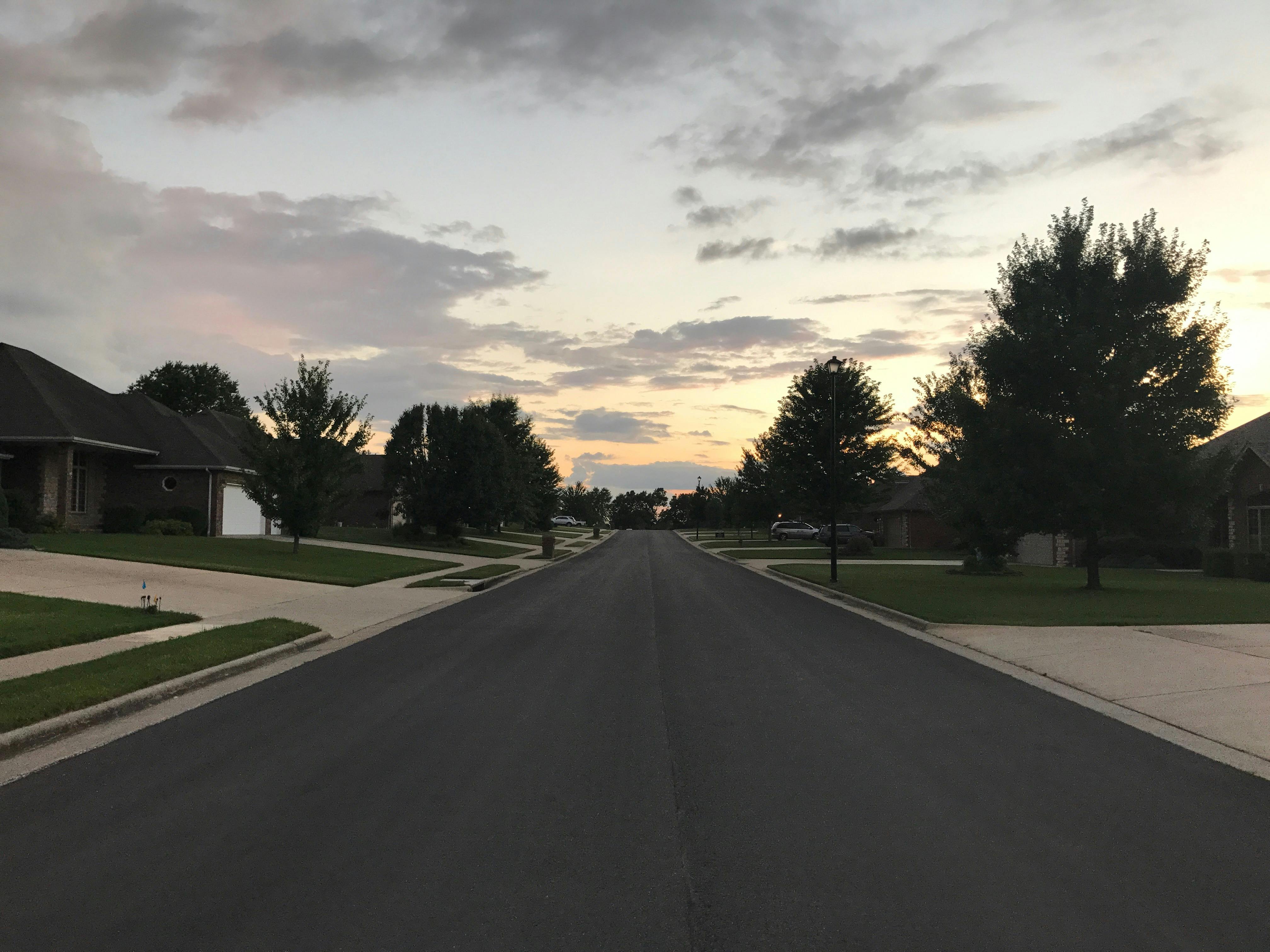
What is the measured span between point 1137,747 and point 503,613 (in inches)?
506

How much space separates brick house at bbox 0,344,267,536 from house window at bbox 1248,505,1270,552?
38022 mm

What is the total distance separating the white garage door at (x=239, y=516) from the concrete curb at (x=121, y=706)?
103 ft

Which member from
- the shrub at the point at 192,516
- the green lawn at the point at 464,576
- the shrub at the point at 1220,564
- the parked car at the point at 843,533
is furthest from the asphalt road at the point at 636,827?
the parked car at the point at 843,533

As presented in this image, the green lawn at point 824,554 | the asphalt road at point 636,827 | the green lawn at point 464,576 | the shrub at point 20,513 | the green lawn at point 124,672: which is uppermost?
the shrub at point 20,513

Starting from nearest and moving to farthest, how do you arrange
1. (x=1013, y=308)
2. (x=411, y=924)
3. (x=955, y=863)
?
1. (x=411, y=924)
2. (x=955, y=863)
3. (x=1013, y=308)

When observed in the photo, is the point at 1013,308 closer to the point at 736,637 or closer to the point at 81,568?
the point at 736,637

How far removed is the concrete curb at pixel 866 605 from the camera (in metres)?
16.9

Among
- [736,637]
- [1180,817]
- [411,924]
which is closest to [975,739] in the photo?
[1180,817]

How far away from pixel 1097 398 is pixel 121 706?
2276cm

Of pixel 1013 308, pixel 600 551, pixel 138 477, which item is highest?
pixel 1013 308

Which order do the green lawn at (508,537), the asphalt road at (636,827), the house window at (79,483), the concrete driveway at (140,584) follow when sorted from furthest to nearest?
the green lawn at (508,537)
the house window at (79,483)
the concrete driveway at (140,584)
the asphalt road at (636,827)

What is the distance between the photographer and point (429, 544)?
161 ft

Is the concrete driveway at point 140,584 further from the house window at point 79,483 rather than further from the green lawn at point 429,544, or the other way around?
the green lawn at point 429,544

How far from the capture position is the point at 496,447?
51.0 metres
